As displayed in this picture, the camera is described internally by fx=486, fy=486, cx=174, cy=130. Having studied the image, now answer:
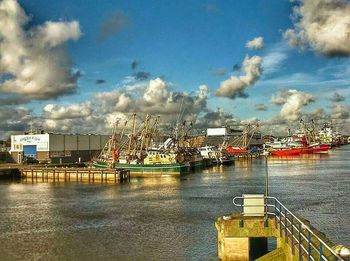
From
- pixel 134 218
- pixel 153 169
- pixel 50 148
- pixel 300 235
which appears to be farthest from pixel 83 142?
pixel 300 235

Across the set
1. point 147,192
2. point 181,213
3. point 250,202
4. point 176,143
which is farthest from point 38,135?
point 250,202

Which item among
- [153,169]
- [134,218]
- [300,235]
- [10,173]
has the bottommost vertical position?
[134,218]

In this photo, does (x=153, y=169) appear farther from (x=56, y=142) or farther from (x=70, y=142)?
(x=70, y=142)

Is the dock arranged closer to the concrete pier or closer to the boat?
the concrete pier

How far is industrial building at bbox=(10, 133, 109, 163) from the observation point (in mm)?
142375

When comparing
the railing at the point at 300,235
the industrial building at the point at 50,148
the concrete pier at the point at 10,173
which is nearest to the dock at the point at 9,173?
the concrete pier at the point at 10,173

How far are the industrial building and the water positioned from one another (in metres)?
60.8

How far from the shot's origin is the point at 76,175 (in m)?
101

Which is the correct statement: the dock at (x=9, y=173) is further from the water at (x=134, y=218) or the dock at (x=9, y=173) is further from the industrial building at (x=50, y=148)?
the industrial building at (x=50, y=148)

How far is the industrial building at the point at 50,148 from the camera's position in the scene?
467ft

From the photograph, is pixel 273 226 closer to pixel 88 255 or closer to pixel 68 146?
pixel 88 255

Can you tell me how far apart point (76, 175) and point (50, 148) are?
46.8 m

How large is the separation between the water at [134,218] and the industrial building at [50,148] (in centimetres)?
6083

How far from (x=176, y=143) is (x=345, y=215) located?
102 m
